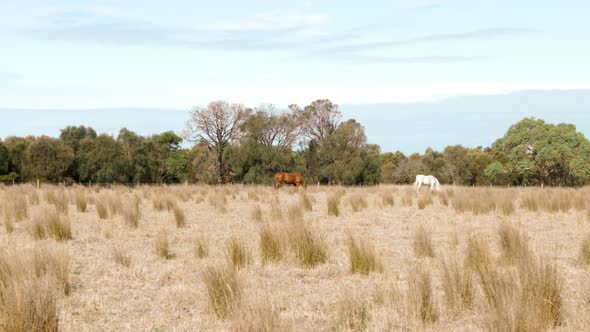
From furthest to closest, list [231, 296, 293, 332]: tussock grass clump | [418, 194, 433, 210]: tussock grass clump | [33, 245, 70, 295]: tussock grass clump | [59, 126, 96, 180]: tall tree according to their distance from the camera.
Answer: [59, 126, 96, 180]: tall tree < [418, 194, 433, 210]: tussock grass clump < [33, 245, 70, 295]: tussock grass clump < [231, 296, 293, 332]: tussock grass clump

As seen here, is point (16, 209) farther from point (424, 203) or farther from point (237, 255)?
point (424, 203)

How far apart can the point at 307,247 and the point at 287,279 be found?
1.02 m

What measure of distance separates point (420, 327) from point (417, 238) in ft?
13.4

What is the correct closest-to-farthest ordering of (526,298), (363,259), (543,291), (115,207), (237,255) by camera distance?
(526,298)
(543,291)
(363,259)
(237,255)
(115,207)

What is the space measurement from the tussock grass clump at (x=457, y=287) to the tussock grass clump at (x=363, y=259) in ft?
4.80

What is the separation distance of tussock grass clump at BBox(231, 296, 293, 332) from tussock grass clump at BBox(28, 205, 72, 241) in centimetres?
723

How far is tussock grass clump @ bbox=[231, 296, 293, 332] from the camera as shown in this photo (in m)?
4.10

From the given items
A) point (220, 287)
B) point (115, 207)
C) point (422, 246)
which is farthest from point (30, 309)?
point (115, 207)

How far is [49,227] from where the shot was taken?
423 inches

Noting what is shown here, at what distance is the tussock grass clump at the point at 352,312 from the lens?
5070 millimetres

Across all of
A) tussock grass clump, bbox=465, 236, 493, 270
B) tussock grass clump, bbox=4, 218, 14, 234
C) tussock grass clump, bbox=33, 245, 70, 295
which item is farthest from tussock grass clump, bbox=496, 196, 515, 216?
tussock grass clump, bbox=33, 245, 70, 295

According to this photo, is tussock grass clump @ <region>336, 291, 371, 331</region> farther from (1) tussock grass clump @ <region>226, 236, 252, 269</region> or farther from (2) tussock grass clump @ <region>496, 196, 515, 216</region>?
(2) tussock grass clump @ <region>496, 196, 515, 216</region>

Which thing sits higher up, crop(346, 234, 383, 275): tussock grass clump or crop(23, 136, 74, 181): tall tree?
crop(23, 136, 74, 181): tall tree

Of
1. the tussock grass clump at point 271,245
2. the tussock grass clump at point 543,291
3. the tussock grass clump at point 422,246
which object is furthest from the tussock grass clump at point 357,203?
the tussock grass clump at point 543,291
